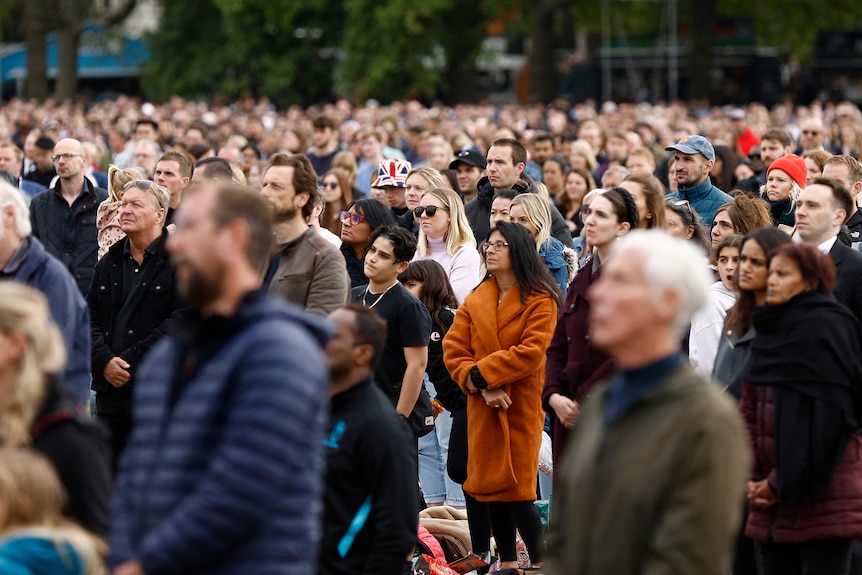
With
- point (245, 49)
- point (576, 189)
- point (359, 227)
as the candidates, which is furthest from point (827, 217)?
point (245, 49)

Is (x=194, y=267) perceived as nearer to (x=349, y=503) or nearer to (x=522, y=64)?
(x=349, y=503)

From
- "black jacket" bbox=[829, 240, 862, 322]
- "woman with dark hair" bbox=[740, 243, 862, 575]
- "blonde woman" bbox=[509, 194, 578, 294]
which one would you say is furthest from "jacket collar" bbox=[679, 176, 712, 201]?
"woman with dark hair" bbox=[740, 243, 862, 575]

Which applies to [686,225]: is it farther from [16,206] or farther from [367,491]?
[16,206]

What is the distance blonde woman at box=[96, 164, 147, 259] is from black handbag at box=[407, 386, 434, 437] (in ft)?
6.95

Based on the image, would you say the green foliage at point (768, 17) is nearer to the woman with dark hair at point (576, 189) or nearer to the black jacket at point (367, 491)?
the woman with dark hair at point (576, 189)

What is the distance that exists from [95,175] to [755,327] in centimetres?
879

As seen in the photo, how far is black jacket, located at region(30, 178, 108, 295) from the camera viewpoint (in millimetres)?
9688

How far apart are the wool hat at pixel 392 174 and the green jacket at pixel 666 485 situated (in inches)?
308

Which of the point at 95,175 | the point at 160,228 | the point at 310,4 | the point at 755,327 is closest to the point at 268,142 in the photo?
the point at 95,175

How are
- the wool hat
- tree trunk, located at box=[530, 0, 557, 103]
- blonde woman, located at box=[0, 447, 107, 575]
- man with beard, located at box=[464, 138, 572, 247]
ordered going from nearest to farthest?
blonde woman, located at box=[0, 447, 107, 575] < man with beard, located at box=[464, 138, 572, 247] < the wool hat < tree trunk, located at box=[530, 0, 557, 103]

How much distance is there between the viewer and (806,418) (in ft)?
18.0

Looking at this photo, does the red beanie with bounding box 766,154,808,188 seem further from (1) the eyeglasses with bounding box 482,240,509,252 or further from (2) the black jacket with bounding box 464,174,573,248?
(1) the eyeglasses with bounding box 482,240,509,252

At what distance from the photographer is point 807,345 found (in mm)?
5500

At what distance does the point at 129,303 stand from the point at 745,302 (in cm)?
305
